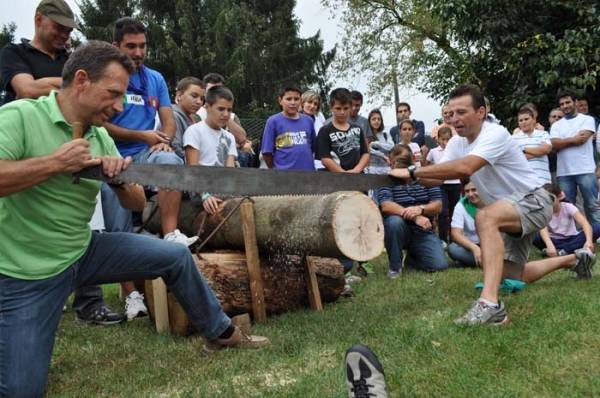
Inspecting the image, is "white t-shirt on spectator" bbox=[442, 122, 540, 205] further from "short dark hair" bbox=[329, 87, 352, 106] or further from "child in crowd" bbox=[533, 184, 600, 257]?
"child in crowd" bbox=[533, 184, 600, 257]

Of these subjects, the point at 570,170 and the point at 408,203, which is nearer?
the point at 408,203

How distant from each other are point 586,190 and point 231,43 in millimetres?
25882

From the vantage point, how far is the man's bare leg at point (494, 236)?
14.1 ft

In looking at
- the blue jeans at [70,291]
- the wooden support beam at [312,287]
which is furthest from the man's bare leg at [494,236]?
the blue jeans at [70,291]

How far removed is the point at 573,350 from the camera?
3.45m

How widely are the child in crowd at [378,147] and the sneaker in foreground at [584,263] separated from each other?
2551 millimetres

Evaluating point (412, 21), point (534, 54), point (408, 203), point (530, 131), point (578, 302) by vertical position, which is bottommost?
point (578, 302)

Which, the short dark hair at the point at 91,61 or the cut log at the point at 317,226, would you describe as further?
the cut log at the point at 317,226

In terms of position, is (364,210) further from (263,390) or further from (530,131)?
(530,131)

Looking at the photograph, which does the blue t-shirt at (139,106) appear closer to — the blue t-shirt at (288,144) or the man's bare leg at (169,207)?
the man's bare leg at (169,207)

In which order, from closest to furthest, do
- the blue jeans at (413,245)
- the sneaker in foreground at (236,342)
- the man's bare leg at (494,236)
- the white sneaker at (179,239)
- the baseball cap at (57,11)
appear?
the sneaker in foreground at (236,342) → the man's bare leg at (494,236) → the baseball cap at (57,11) → the white sneaker at (179,239) → the blue jeans at (413,245)

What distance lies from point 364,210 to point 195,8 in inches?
1225

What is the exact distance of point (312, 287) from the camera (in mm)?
5191

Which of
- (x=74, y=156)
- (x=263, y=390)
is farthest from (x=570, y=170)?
(x=74, y=156)
